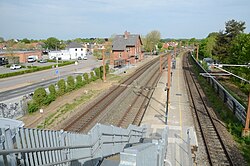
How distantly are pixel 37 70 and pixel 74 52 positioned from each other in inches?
1322

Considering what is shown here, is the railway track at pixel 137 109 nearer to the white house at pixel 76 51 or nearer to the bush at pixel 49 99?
the bush at pixel 49 99

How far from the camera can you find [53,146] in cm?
447

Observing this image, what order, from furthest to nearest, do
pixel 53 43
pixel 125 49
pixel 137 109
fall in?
pixel 53 43 → pixel 125 49 → pixel 137 109

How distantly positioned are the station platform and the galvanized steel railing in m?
2.14

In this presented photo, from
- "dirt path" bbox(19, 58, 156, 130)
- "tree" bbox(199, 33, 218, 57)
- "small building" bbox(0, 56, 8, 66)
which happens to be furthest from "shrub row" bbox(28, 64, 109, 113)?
"small building" bbox(0, 56, 8, 66)

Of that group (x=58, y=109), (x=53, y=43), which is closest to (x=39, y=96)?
(x=58, y=109)

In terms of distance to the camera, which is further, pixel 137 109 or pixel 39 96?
pixel 39 96

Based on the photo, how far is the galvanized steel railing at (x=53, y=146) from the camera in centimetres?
323

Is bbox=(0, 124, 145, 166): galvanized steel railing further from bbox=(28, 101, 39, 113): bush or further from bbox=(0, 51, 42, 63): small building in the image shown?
bbox=(0, 51, 42, 63): small building

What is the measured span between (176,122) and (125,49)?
4150 cm

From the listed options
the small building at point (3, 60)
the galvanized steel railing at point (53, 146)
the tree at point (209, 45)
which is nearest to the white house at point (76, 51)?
the small building at point (3, 60)

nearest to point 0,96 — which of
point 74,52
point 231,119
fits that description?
point 231,119

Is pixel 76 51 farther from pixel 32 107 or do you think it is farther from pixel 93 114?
pixel 93 114

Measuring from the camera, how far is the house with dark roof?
55625mm
